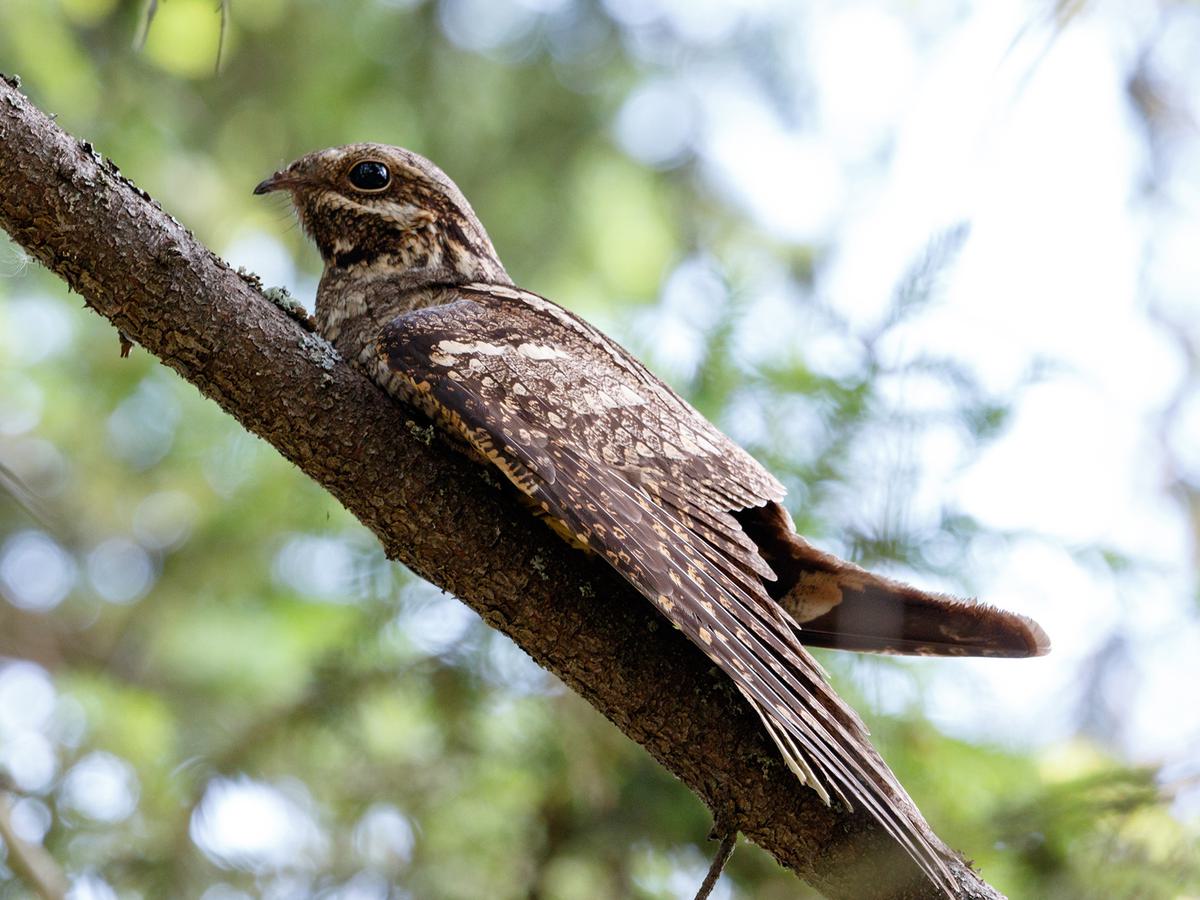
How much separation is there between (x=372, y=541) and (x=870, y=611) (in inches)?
81.7

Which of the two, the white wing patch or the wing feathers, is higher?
the white wing patch

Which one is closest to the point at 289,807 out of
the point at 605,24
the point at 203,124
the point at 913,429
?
the point at 913,429

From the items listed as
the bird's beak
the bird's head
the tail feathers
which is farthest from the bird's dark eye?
the tail feathers

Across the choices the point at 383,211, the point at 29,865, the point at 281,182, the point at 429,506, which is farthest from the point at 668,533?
the point at 29,865

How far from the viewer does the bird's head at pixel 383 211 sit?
3.35 m

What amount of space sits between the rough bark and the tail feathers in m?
0.44

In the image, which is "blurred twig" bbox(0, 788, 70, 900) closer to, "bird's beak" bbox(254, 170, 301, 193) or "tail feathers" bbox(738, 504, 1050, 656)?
"bird's beak" bbox(254, 170, 301, 193)

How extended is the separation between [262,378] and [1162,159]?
315 inches

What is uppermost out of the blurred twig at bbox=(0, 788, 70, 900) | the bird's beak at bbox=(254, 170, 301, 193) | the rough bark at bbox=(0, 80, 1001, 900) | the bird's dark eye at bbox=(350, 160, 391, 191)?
the bird's dark eye at bbox=(350, 160, 391, 191)

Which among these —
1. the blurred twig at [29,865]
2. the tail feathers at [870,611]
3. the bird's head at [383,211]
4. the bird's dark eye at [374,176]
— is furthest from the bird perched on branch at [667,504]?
the blurred twig at [29,865]

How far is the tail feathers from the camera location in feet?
8.26

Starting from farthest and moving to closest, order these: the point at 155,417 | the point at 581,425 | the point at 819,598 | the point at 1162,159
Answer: the point at 1162,159, the point at 155,417, the point at 819,598, the point at 581,425

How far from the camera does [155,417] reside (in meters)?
5.48

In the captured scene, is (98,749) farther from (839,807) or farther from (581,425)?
(839,807)
